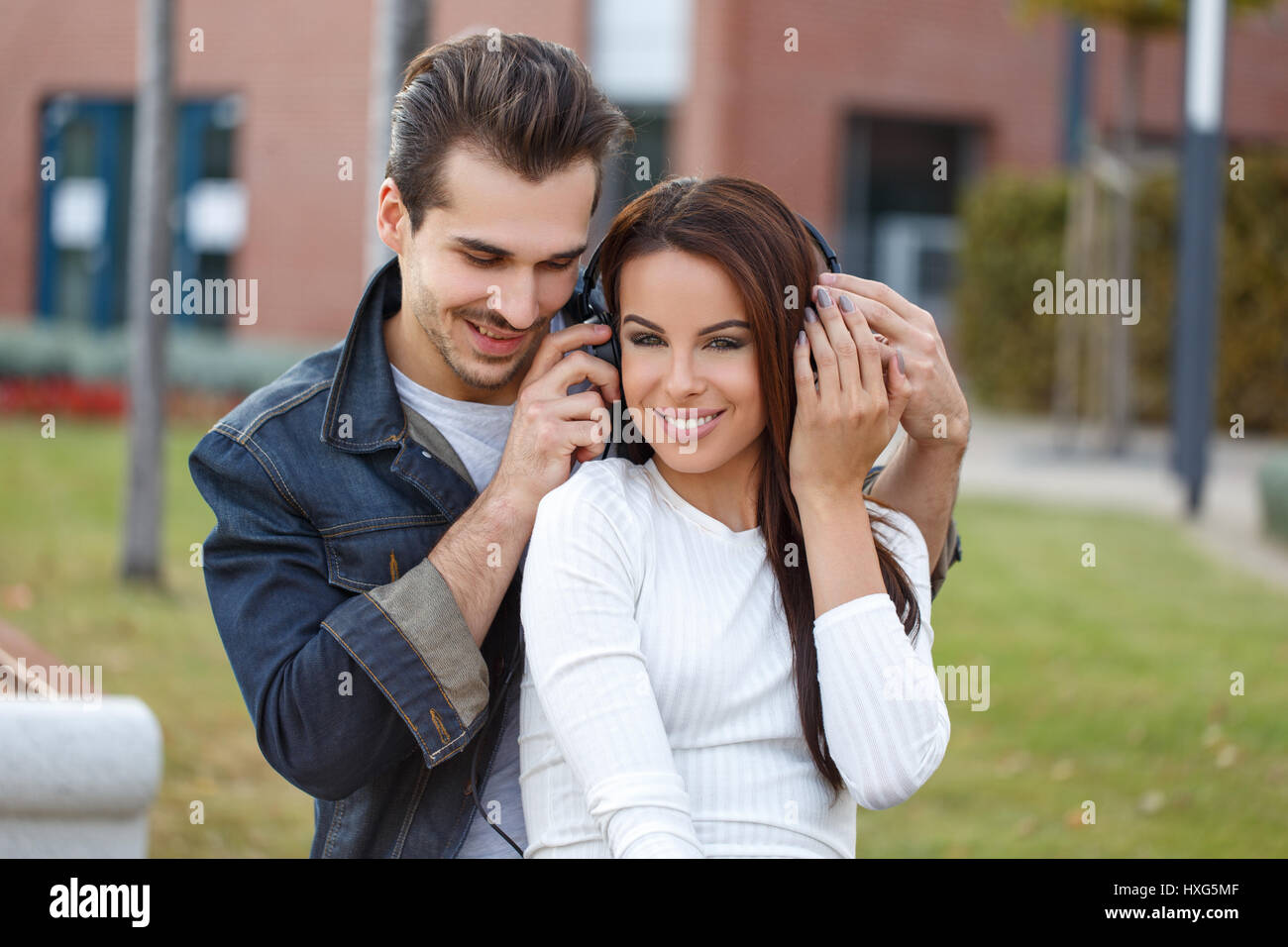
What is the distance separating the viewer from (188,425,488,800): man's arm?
217 centimetres

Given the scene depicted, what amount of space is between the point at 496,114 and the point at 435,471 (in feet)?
2.01

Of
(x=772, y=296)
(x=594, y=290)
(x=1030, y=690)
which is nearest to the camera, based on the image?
(x=772, y=296)

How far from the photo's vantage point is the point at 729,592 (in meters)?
2.17

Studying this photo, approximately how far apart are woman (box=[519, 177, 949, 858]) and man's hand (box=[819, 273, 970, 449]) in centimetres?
7

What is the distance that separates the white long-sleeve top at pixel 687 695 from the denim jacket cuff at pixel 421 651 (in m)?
0.12

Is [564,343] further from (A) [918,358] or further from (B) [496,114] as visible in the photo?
(A) [918,358]

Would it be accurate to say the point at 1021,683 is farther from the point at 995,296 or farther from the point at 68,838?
the point at 995,296

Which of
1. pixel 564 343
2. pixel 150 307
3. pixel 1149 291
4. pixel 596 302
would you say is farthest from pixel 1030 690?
pixel 1149 291

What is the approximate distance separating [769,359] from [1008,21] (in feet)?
50.0

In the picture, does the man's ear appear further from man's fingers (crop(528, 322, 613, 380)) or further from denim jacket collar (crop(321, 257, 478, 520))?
man's fingers (crop(528, 322, 613, 380))

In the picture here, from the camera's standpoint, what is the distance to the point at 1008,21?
16062mm

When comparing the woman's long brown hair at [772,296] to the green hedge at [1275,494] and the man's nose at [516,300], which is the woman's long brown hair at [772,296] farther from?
the green hedge at [1275,494]

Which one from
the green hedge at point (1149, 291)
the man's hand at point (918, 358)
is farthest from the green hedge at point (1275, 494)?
the man's hand at point (918, 358)

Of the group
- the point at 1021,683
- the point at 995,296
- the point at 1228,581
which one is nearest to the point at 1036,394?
the point at 995,296
